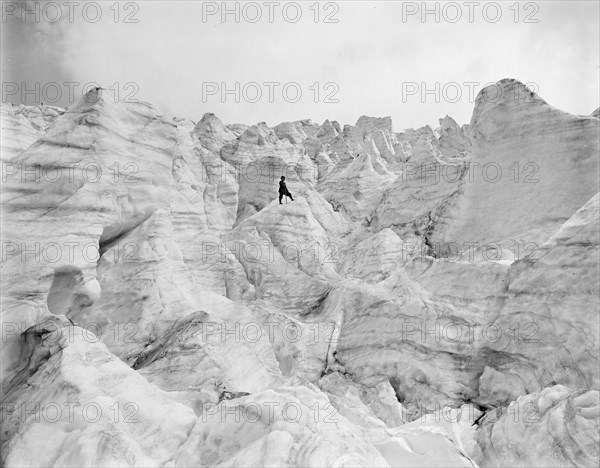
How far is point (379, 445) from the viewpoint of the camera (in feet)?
20.8

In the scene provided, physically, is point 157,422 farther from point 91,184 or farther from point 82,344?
point 91,184

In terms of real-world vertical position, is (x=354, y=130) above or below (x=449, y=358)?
above

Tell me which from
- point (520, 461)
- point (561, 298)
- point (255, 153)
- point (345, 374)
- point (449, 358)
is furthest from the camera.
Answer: point (255, 153)

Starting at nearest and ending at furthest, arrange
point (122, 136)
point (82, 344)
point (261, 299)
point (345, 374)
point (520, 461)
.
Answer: point (520, 461)
point (82, 344)
point (345, 374)
point (122, 136)
point (261, 299)

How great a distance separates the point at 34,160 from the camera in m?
10.2

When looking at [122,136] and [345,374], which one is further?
[122,136]

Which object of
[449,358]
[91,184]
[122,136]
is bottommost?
[449,358]

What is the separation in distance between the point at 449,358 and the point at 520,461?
365cm

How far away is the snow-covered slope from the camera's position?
6.05 meters

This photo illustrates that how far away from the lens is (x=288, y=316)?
A: 42.3ft

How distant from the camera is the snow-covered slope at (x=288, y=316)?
19.9ft

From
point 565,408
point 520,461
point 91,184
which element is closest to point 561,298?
point 565,408

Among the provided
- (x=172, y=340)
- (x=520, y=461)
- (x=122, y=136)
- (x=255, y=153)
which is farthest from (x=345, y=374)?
(x=255, y=153)

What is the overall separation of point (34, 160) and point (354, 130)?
148 ft
